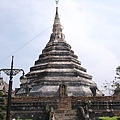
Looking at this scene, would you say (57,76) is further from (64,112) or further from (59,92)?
(64,112)

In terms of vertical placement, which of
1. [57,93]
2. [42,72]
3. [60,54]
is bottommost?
[57,93]

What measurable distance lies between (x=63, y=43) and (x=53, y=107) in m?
13.3

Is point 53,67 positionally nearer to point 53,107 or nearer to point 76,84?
point 76,84

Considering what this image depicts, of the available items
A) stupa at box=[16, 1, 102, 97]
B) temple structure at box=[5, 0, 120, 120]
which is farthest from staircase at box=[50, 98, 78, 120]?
stupa at box=[16, 1, 102, 97]

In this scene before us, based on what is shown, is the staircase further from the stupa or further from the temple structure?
the stupa

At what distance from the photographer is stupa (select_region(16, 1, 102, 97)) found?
33156 millimetres

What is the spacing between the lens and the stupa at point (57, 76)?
33.2 metres

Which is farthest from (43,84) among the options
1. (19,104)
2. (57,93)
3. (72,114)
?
(72,114)

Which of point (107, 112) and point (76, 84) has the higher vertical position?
point (76, 84)

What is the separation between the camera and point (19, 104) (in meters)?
29.4

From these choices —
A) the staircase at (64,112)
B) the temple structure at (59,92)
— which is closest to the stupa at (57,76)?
the temple structure at (59,92)

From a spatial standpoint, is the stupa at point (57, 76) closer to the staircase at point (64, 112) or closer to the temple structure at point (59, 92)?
the temple structure at point (59, 92)

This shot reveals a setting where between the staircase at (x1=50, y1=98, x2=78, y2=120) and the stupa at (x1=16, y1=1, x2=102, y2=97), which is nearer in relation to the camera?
the staircase at (x1=50, y1=98, x2=78, y2=120)

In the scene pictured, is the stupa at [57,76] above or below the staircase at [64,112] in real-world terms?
above
